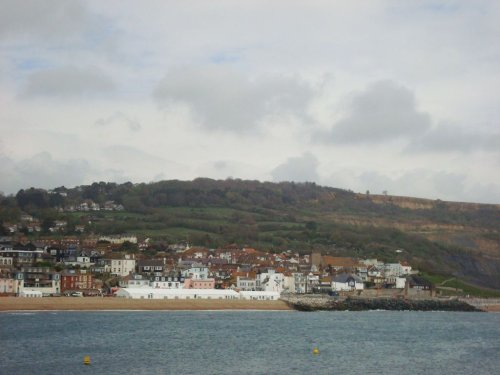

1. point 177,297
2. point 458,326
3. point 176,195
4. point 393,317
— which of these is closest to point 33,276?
point 177,297

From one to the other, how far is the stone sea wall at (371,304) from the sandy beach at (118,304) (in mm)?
2698

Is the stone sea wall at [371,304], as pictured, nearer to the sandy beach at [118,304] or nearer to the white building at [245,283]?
the sandy beach at [118,304]

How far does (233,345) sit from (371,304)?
5399 cm

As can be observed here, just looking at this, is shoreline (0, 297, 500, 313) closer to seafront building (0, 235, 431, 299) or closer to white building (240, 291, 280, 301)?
white building (240, 291, 280, 301)

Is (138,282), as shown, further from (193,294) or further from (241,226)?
(241,226)

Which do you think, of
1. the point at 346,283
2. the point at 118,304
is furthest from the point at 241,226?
the point at 118,304

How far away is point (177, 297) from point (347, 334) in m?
32.5

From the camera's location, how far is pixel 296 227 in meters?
167

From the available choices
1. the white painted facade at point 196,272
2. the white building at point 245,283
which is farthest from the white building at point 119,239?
the white building at point 245,283

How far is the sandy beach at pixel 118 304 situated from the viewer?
76.2 m

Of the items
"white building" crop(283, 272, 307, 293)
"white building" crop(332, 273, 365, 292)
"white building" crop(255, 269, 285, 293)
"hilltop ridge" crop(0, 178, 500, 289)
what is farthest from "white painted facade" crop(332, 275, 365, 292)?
"hilltop ridge" crop(0, 178, 500, 289)

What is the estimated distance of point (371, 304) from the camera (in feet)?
341

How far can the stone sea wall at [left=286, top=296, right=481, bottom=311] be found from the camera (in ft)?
322

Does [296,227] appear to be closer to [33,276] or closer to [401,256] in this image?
[401,256]
